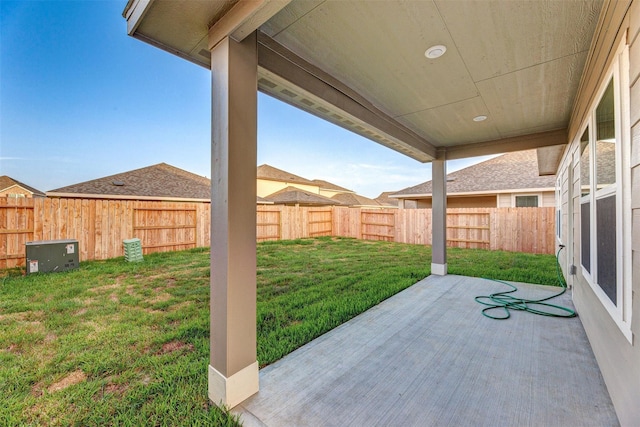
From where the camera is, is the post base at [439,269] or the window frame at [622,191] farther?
the post base at [439,269]

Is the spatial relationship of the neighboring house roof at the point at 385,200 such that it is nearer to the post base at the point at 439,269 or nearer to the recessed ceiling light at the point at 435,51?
the post base at the point at 439,269

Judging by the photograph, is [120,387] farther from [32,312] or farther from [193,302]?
[32,312]

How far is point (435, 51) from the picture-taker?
2.15 meters

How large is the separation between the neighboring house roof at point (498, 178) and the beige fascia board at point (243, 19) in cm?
1348

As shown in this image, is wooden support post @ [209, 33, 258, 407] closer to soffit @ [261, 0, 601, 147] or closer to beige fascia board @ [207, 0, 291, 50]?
beige fascia board @ [207, 0, 291, 50]

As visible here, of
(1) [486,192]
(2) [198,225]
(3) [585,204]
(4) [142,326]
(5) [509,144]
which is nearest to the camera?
(3) [585,204]

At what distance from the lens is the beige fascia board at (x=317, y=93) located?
6.94 ft

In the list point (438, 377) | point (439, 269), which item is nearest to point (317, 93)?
point (438, 377)

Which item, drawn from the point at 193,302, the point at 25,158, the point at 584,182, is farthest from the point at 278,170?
the point at 584,182

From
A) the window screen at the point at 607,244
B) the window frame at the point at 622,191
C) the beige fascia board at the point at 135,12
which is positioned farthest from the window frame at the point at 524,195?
the beige fascia board at the point at 135,12

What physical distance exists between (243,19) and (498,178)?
1487cm

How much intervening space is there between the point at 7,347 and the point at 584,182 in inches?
232

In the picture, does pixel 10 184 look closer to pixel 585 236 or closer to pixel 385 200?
pixel 585 236

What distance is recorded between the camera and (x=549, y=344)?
2574 millimetres
